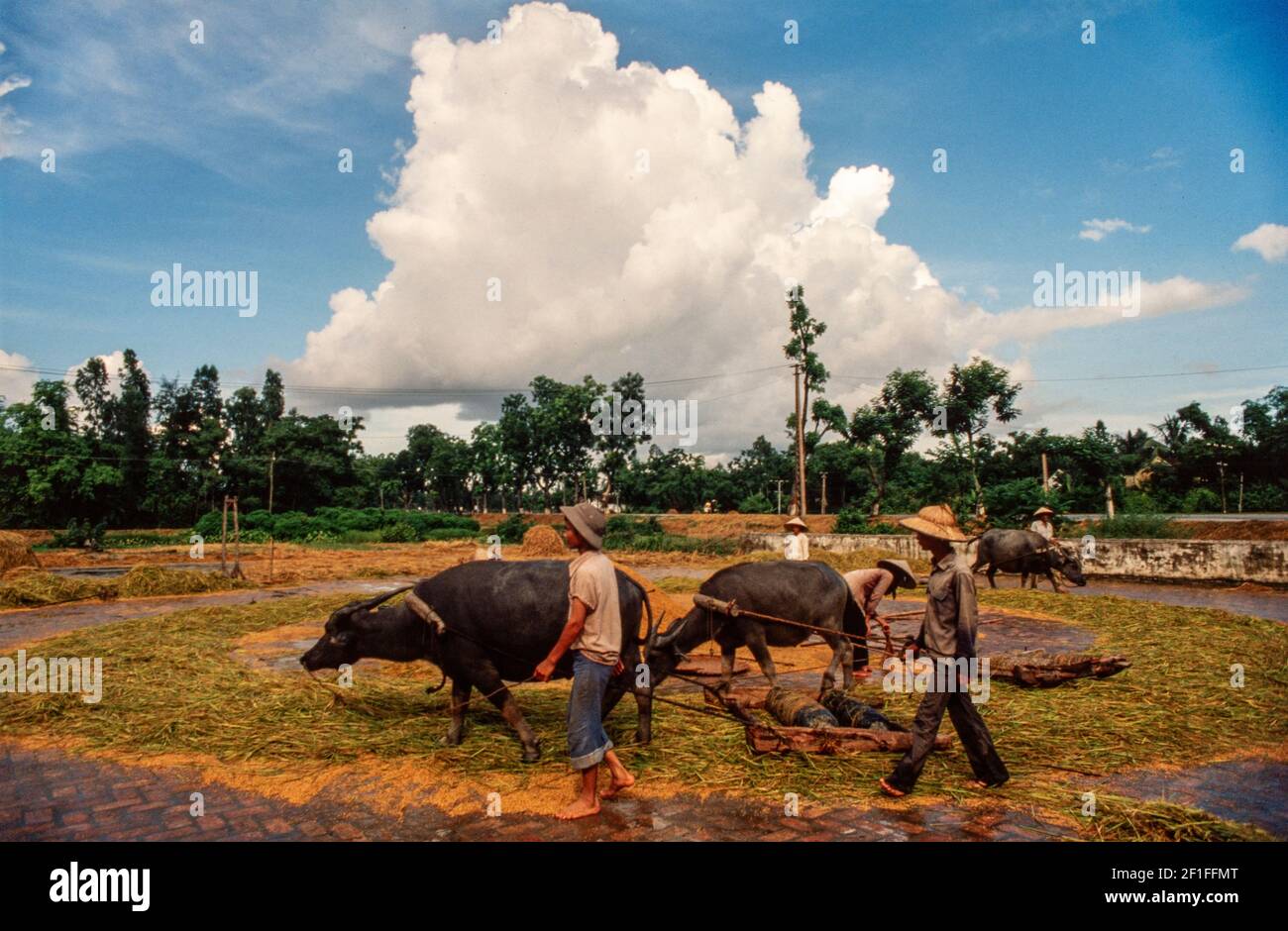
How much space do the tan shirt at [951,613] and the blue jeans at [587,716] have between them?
2222 mm

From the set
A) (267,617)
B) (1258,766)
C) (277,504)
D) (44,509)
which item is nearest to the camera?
(1258,766)

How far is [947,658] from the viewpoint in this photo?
4785 millimetres

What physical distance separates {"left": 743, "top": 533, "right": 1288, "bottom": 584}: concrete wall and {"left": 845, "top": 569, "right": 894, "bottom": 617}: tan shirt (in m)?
13.3

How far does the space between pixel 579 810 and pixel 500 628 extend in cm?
183

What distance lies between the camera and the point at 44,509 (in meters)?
44.1

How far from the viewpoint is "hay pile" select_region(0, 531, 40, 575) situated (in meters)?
20.4

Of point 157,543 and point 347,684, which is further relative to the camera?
point 157,543

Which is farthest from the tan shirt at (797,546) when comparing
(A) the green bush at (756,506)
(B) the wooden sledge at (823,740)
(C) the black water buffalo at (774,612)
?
(A) the green bush at (756,506)

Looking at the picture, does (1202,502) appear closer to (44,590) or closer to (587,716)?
(587,716)

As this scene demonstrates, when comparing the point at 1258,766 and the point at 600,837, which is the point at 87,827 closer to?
the point at 600,837

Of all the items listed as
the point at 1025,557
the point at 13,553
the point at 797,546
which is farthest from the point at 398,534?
the point at 1025,557

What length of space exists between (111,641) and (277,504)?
154 ft
